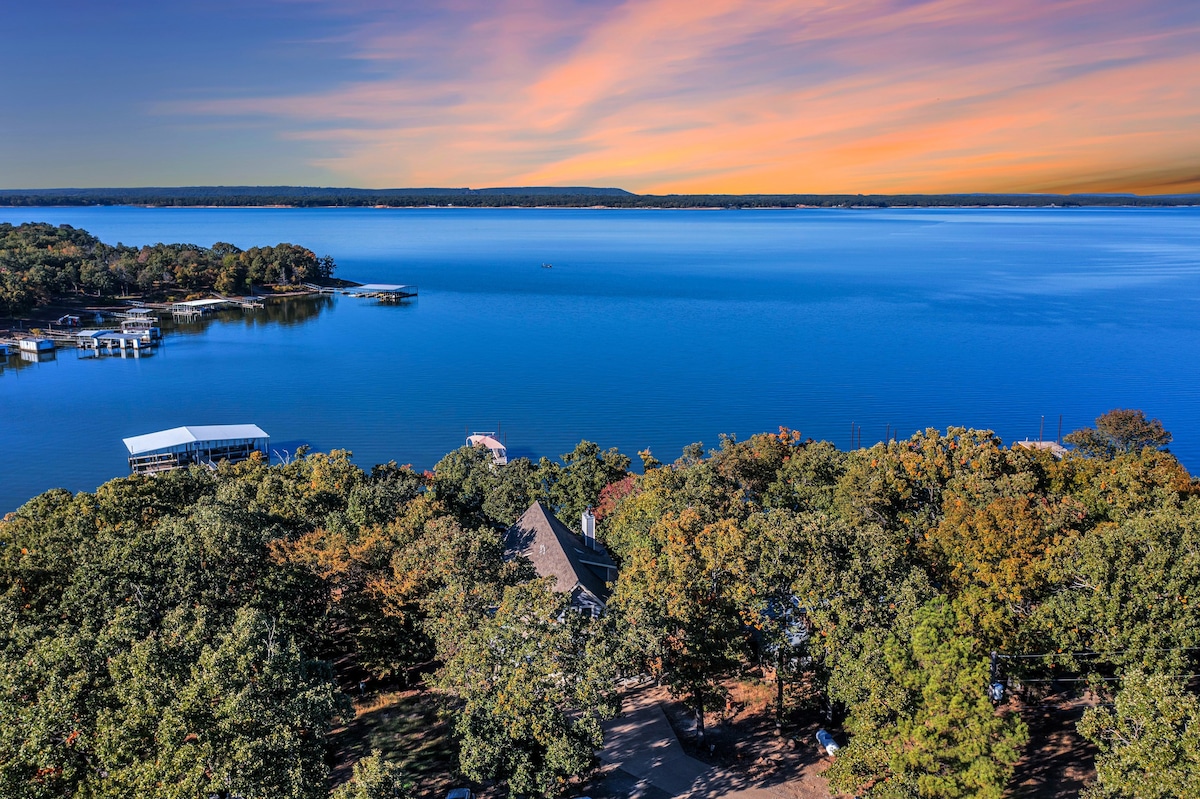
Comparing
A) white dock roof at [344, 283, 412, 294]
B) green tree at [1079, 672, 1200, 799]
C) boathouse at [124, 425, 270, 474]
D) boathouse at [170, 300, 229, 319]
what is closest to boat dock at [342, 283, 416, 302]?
white dock roof at [344, 283, 412, 294]

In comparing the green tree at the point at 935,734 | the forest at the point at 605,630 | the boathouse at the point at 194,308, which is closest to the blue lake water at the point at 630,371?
the boathouse at the point at 194,308

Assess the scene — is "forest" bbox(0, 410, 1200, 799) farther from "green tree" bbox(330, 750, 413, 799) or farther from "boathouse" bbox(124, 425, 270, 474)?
"boathouse" bbox(124, 425, 270, 474)

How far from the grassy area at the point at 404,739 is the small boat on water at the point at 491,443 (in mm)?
27921

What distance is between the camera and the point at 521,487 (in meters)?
40.9

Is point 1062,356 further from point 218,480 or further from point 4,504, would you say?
point 4,504

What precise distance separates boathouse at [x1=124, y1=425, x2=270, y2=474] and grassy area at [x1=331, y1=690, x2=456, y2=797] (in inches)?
1391

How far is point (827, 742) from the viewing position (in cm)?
2322

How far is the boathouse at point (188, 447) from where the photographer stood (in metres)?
56.8

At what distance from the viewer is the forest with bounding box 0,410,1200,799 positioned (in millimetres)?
16844

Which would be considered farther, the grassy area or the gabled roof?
the gabled roof

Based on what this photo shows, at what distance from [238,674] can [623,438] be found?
159 feet

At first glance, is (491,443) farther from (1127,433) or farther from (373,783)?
(373,783)

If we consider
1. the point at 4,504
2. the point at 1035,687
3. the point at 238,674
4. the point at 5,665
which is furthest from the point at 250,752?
the point at 4,504

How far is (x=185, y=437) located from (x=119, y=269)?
89.1 meters
